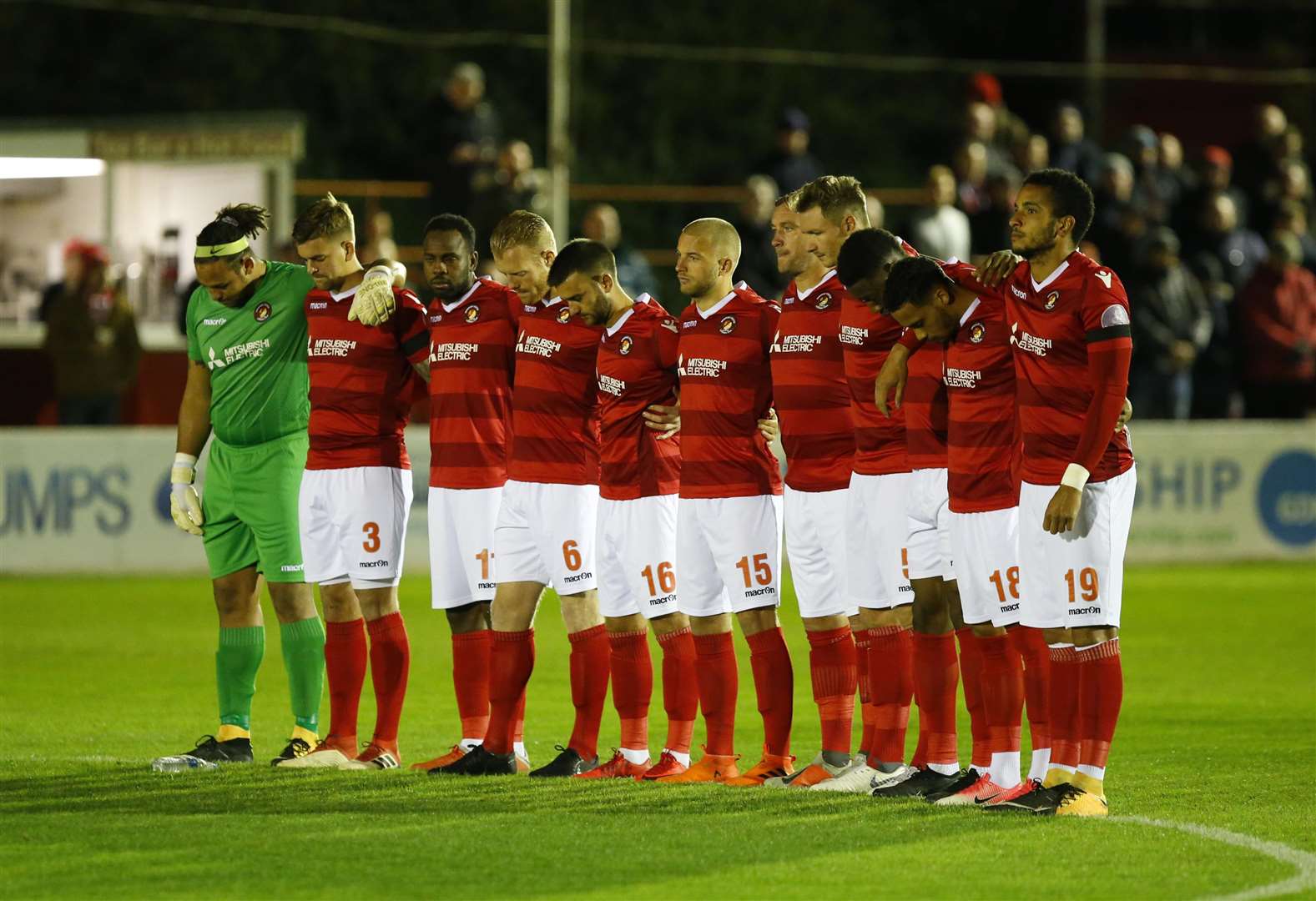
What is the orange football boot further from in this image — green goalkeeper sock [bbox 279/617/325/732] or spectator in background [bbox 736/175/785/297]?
spectator in background [bbox 736/175/785/297]

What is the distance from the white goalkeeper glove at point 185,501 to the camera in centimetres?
1016

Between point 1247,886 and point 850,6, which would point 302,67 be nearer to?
point 850,6

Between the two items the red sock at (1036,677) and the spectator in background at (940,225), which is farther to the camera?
A: the spectator in background at (940,225)

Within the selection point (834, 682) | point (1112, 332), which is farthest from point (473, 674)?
point (1112, 332)

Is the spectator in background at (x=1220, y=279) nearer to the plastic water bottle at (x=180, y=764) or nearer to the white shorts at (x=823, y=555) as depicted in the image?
the white shorts at (x=823, y=555)

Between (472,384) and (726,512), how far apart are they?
4.52 ft

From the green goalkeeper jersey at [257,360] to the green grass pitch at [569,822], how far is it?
1584mm

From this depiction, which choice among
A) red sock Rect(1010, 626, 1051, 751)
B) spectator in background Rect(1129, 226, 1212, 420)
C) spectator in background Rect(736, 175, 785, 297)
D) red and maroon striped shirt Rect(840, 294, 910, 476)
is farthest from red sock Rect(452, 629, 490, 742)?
spectator in background Rect(1129, 226, 1212, 420)

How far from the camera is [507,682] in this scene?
9.58 meters

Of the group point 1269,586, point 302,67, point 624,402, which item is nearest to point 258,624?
point 624,402

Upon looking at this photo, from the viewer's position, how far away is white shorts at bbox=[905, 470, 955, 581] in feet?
29.0

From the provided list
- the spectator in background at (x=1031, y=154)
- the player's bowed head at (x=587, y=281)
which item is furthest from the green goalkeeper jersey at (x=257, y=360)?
the spectator in background at (x=1031, y=154)

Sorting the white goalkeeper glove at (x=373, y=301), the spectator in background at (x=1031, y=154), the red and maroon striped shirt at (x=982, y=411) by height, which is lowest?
the red and maroon striped shirt at (x=982, y=411)

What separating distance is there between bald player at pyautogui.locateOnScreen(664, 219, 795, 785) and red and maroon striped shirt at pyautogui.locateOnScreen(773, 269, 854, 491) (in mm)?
147
